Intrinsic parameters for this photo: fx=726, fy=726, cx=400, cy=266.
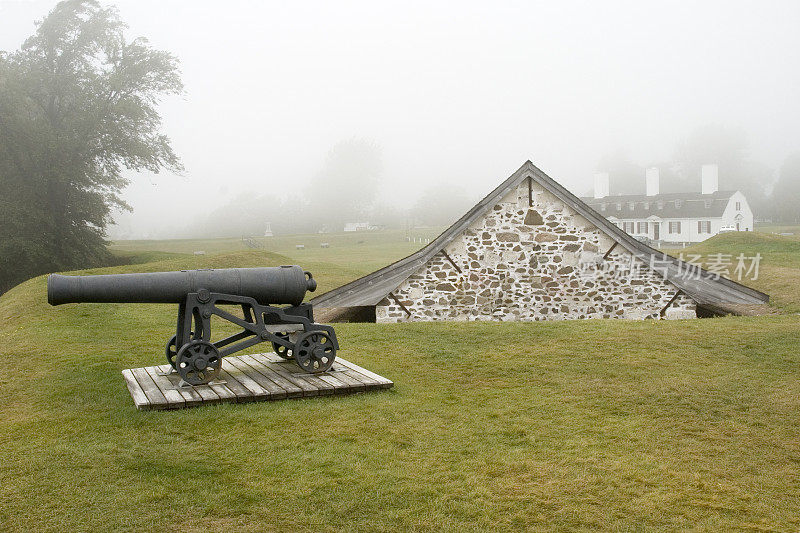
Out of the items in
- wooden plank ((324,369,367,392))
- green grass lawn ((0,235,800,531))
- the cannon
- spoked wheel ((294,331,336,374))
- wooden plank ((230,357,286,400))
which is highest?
the cannon

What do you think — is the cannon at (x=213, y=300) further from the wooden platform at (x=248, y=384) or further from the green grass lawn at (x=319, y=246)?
the green grass lawn at (x=319, y=246)

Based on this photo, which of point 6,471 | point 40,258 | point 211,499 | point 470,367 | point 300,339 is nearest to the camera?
point 211,499

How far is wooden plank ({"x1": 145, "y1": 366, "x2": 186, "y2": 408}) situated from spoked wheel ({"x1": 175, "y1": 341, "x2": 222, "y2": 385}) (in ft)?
0.82

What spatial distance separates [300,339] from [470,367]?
106 inches

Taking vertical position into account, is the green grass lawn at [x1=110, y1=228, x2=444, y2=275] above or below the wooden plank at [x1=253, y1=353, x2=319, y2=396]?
above

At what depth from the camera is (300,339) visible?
8789 mm

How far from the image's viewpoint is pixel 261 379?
880 centimetres

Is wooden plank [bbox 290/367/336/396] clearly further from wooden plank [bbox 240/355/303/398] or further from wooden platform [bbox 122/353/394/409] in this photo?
wooden plank [bbox 240/355/303/398]

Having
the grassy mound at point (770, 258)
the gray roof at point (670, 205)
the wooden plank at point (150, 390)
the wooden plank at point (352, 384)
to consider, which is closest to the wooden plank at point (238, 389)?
the wooden plank at point (150, 390)

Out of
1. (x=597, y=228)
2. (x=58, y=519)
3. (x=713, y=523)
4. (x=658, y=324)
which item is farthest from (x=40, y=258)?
(x=713, y=523)

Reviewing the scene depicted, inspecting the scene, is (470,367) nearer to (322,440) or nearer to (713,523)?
(322,440)

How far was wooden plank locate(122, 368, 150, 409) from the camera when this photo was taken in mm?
7793

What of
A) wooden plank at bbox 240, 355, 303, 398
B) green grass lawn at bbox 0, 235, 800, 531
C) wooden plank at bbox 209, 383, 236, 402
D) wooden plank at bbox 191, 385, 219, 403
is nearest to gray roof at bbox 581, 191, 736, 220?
green grass lawn at bbox 0, 235, 800, 531

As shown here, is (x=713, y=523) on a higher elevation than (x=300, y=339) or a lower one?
lower
